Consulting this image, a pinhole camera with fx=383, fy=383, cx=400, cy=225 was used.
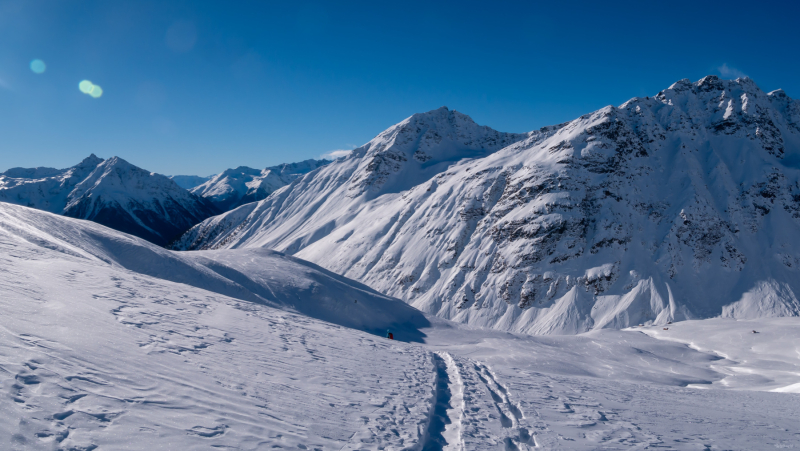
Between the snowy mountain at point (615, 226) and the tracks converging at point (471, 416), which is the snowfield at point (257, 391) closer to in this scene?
the tracks converging at point (471, 416)

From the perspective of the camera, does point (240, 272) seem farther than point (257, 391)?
Yes

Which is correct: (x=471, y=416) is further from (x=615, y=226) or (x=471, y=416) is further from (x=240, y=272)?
(x=615, y=226)

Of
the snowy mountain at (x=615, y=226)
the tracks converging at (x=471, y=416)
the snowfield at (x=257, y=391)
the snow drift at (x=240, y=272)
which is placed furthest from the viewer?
the snowy mountain at (x=615, y=226)

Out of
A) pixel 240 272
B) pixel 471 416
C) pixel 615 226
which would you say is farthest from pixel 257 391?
pixel 615 226

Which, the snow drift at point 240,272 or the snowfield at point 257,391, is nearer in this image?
the snowfield at point 257,391

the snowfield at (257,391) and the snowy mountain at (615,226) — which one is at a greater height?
the snowy mountain at (615,226)

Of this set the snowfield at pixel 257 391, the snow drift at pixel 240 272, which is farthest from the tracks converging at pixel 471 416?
the snow drift at pixel 240 272

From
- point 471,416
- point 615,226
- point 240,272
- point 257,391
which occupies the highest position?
point 615,226

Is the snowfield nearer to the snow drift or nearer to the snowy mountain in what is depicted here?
the snow drift

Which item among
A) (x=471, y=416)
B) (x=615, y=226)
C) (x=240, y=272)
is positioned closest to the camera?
(x=471, y=416)
